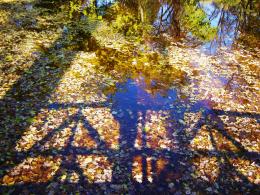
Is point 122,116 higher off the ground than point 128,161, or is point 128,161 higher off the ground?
point 122,116

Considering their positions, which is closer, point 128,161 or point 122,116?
point 128,161

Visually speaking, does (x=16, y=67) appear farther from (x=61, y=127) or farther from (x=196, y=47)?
(x=196, y=47)

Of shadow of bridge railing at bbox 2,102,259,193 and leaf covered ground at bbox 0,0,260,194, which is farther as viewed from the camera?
leaf covered ground at bbox 0,0,260,194

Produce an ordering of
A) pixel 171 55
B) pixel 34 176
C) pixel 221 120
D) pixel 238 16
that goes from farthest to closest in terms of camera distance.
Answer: pixel 238 16
pixel 171 55
pixel 221 120
pixel 34 176

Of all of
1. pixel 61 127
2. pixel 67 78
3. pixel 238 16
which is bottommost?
pixel 61 127

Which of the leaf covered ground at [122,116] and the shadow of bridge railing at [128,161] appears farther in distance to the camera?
the leaf covered ground at [122,116]

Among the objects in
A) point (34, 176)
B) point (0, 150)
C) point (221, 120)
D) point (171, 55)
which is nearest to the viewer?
point (34, 176)

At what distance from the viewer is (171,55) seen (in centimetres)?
1916

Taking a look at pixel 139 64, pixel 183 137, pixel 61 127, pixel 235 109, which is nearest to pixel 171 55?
pixel 139 64

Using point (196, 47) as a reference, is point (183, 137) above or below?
below

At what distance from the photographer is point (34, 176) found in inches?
368

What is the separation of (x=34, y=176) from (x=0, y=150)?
1814mm

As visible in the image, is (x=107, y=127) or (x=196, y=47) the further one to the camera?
(x=196, y=47)

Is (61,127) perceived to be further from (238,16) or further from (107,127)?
(238,16)
